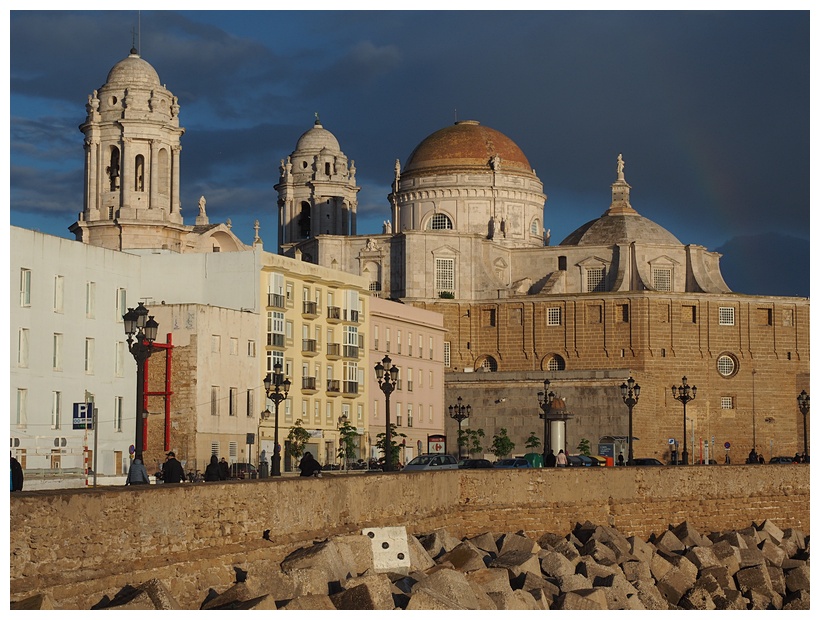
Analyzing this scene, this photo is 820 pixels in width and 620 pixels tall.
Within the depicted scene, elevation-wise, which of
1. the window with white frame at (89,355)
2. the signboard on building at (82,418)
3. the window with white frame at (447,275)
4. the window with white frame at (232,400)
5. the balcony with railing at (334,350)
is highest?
the window with white frame at (447,275)

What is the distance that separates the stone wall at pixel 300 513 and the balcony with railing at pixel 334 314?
2488 cm

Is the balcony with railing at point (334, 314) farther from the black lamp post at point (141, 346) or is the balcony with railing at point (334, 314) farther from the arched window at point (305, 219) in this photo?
the black lamp post at point (141, 346)

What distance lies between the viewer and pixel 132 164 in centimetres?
6850

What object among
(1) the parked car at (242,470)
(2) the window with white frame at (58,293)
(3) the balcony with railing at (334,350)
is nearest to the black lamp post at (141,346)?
(1) the parked car at (242,470)

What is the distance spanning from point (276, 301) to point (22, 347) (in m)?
12.8

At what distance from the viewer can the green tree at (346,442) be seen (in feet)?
196

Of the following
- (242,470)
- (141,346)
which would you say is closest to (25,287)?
(242,470)

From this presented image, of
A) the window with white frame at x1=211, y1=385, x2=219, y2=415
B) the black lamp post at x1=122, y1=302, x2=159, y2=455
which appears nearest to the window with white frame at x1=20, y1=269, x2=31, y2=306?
the window with white frame at x1=211, y1=385, x2=219, y2=415

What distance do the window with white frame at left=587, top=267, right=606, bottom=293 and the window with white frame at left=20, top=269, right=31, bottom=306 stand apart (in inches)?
2089

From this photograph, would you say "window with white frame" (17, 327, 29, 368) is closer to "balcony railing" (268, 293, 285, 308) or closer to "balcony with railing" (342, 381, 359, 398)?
"balcony railing" (268, 293, 285, 308)

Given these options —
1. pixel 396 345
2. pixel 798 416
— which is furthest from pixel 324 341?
pixel 798 416

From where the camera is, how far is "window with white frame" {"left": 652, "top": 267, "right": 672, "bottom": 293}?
95.2 metres

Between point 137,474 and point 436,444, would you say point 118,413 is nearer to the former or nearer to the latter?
point 436,444

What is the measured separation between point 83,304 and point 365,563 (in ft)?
94.0
